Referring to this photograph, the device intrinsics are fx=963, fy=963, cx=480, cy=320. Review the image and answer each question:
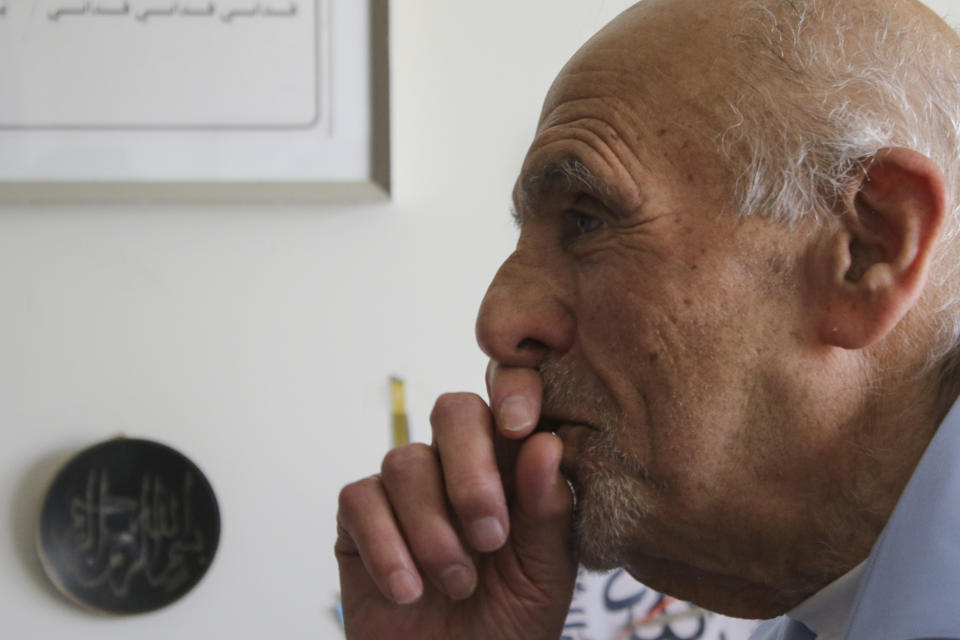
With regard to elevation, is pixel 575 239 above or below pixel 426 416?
above

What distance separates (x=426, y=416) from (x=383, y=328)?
148mm

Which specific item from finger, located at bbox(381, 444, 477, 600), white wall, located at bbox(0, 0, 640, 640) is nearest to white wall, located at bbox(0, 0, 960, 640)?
white wall, located at bbox(0, 0, 640, 640)

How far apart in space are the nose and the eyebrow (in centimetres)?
8

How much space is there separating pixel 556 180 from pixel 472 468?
0.28 meters

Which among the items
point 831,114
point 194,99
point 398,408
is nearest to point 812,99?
point 831,114

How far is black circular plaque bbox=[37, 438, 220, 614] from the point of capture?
4.42ft

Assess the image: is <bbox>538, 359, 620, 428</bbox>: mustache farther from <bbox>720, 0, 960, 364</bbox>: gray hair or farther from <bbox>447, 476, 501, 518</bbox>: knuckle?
<bbox>720, 0, 960, 364</bbox>: gray hair

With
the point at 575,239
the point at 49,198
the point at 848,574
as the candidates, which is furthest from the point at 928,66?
the point at 49,198

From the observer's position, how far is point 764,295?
0.80 metres

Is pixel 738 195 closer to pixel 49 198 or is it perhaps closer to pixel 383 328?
pixel 383 328

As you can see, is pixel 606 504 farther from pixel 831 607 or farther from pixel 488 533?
pixel 831 607

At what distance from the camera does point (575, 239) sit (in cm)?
91

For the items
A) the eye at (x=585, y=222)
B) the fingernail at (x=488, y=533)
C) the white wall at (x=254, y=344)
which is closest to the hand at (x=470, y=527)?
the fingernail at (x=488, y=533)

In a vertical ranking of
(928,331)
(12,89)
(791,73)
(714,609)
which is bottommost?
(714,609)
